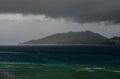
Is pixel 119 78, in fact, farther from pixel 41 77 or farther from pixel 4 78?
pixel 4 78

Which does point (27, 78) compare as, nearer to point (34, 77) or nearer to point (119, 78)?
point (34, 77)

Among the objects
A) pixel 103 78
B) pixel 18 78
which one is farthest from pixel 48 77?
pixel 103 78

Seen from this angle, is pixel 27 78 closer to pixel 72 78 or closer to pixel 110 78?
pixel 72 78

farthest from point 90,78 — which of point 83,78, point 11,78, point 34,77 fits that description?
point 11,78

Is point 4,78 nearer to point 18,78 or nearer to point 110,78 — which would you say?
point 18,78

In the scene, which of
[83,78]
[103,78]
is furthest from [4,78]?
[103,78]

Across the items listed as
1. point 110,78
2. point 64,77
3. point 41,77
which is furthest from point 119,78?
point 41,77
